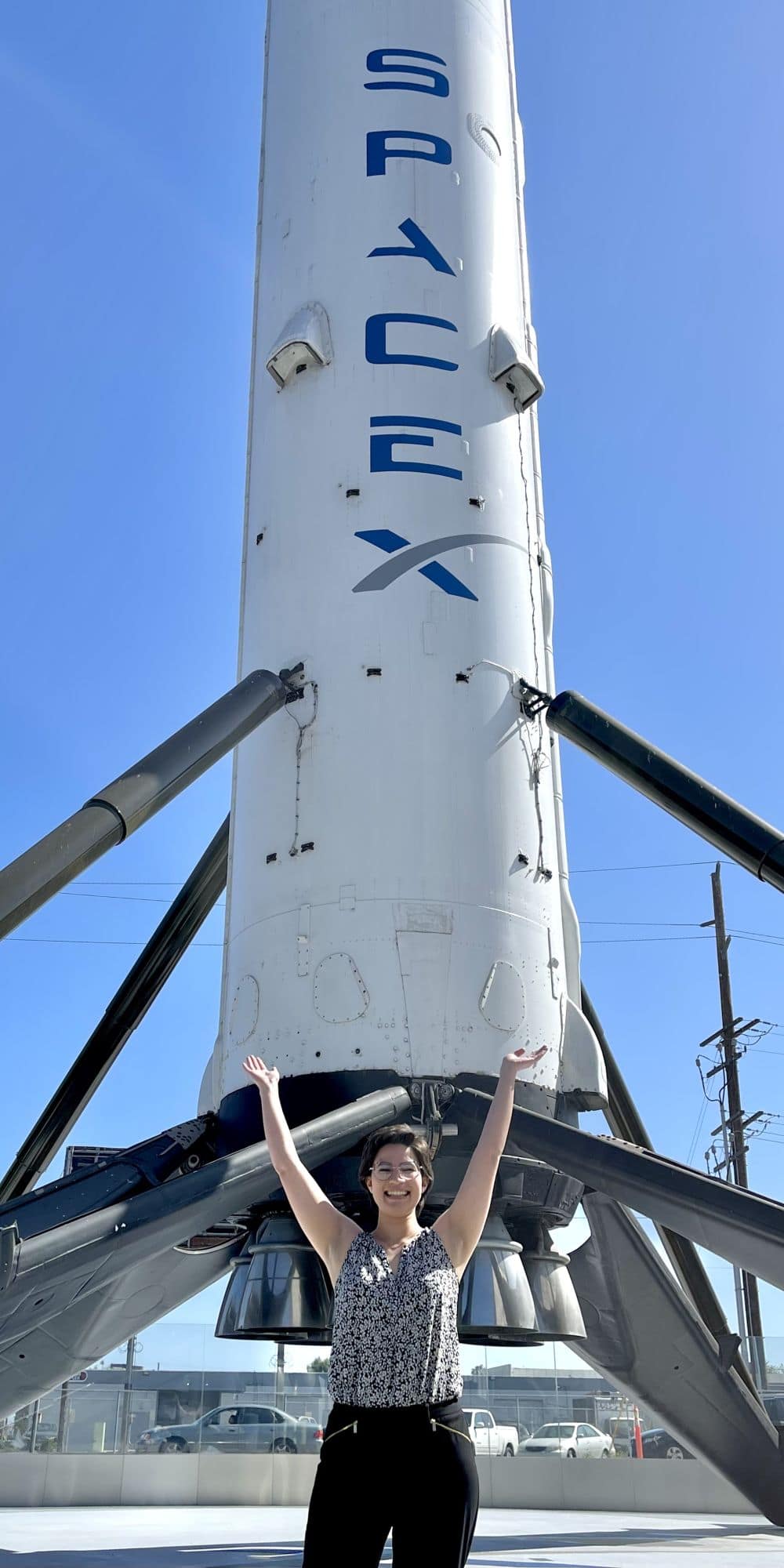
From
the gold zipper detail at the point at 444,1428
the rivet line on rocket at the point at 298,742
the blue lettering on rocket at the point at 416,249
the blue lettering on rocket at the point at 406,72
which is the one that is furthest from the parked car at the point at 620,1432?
the gold zipper detail at the point at 444,1428

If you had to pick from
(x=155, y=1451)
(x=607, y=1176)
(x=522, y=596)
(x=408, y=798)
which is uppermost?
(x=522, y=596)

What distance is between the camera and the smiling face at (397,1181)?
9.91 ft

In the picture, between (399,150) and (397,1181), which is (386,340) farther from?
(397,1181)

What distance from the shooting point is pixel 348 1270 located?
9.69 ft

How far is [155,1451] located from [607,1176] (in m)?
10.3

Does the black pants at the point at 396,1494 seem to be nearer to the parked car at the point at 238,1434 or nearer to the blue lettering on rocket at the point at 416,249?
the blue lettering on rocket at the point at 416,249

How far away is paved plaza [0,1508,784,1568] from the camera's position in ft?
27.6

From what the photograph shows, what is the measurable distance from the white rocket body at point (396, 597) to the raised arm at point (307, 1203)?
467 cm

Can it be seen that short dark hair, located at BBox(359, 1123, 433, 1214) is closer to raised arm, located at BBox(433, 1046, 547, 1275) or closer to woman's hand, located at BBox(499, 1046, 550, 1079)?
raised arm, located at BBox(433, 1046, 547, 1275)

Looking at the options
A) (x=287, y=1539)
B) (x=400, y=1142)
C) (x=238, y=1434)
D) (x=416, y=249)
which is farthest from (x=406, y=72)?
(x=238, y=1434)

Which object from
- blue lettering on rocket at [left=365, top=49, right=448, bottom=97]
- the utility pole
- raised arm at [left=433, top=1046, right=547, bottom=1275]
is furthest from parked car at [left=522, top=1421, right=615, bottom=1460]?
raised arm at [left=433, top=1046, right=547, bottom=1275]

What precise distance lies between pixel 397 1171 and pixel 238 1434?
47.5ft

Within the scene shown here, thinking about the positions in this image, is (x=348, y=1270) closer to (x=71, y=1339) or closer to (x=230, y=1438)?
(x=71, y=1339)

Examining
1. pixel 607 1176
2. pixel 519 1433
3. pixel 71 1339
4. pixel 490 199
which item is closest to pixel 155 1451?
pixel 519 1433
